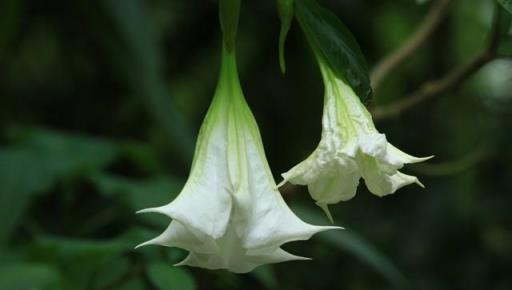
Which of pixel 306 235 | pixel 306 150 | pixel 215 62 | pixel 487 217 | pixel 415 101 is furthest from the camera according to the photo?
pixel 215 62

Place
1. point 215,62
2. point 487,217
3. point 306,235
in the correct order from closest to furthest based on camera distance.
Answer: point 306,235 < point 487,217 < point 215,62

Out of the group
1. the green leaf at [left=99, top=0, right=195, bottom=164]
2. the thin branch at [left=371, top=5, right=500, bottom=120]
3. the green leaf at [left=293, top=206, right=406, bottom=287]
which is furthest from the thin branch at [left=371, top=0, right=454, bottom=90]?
the green leaf at [left=99, top=0, right=195, bottom=164]

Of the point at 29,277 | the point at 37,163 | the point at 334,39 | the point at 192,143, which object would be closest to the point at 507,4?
the point at 334,39

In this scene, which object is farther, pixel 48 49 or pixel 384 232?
pixel 48 49

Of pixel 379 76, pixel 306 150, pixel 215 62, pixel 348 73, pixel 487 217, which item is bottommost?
pixel 487 217

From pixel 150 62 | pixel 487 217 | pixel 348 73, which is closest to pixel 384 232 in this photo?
pixel 487 217

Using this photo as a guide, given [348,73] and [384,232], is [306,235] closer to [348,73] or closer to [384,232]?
[348,73]

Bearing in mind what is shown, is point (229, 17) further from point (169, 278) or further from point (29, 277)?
point (29, 277)
